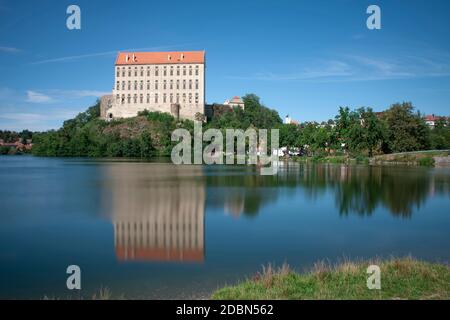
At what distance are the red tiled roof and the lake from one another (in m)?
73.8

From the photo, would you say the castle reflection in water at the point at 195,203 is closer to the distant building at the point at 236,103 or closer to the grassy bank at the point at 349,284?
the grassy bank at the point at 349,284

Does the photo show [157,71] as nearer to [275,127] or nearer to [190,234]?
[275,127]

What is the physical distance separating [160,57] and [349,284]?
318ft

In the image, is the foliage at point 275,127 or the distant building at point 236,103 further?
the distant building at point 236,103

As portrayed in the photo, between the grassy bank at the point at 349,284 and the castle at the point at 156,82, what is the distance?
89.1m

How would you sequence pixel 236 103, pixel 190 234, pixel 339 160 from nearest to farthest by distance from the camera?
pixel 190 234 < pixel 339 160 < pixel 236 103

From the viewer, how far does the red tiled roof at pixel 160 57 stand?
9900cm

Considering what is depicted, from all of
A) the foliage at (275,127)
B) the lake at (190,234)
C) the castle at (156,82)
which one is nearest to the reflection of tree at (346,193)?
the lake at (190,234)

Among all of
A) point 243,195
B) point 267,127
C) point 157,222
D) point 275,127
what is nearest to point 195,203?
point 243,195

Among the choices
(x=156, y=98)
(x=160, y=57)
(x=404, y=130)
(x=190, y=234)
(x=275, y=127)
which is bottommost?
(x=190, y=234)

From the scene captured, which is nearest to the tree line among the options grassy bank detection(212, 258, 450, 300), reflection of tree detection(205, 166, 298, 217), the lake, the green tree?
the green tree

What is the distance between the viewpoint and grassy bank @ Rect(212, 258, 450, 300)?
823 centimetres

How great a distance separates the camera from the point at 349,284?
8.96 m
